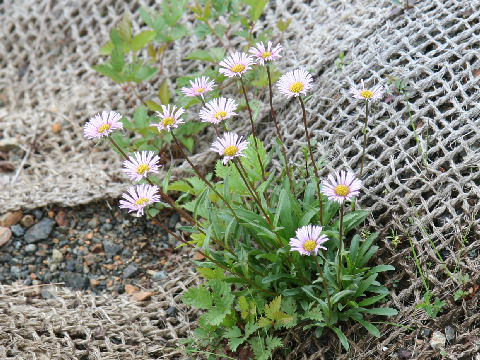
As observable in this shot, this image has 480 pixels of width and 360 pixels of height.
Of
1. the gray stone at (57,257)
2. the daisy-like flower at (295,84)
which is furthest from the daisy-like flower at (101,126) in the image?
the gray stone at (57,257)

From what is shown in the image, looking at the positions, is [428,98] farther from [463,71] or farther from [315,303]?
[315,303]

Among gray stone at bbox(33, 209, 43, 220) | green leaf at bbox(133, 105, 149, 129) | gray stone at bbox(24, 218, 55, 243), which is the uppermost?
green leaf at bbox(133, 105, 149, 129)

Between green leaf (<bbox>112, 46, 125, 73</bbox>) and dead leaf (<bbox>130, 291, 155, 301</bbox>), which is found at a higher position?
green leaf (<bbox>112, 46, 125, 73</bbox>)

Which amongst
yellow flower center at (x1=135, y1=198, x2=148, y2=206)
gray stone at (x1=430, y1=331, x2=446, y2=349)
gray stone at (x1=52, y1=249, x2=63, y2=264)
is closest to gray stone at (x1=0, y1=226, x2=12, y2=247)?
gray stone at (x1=52, y1=249, x2=63, y2=264)

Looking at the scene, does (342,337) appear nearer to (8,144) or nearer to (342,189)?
(342,189)

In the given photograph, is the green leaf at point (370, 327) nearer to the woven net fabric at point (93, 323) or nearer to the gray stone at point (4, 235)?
the woven net fabric at point (93, 323)

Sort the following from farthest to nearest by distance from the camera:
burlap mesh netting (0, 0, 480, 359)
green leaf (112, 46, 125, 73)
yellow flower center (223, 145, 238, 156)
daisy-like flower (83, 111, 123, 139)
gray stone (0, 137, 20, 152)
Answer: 1. gray stone (0, 137, 20, 152)
2. green leaf (112, 46, 125, 73)
3. burlap mesh netting (0, 0, 480, 359)
4. daisy-like flower (83, 111, 123, 139)
5. yellow flower center (223, 145, 238, 156)

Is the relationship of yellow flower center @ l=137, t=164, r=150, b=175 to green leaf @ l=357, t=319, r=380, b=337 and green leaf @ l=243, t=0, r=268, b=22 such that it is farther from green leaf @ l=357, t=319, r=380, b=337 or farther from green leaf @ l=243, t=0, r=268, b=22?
green leaf @ l=243, t=0, r=268, b=22

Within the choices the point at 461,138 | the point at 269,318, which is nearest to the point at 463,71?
the point at 461,138
